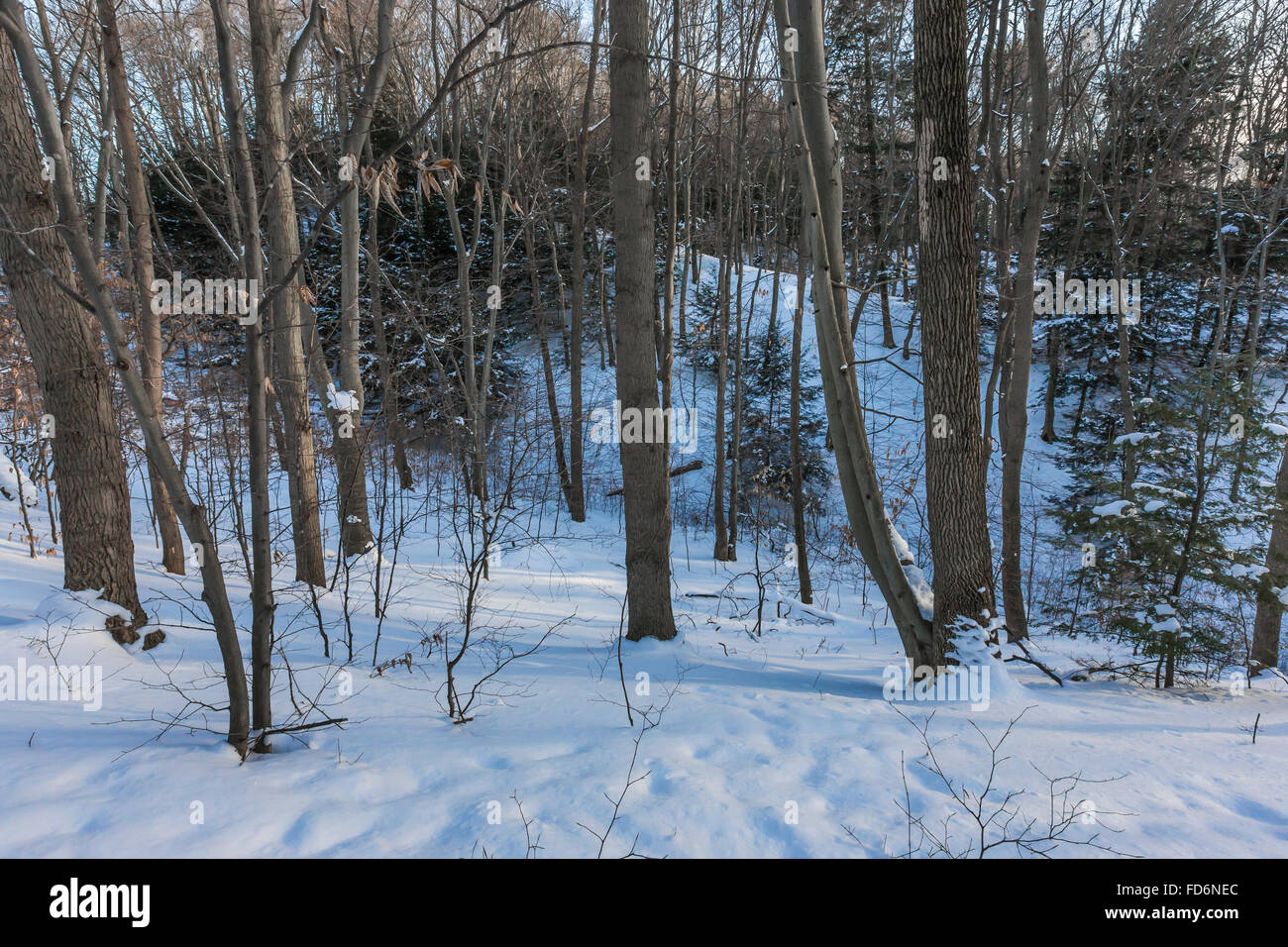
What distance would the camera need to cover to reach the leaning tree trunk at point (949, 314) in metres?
4.49

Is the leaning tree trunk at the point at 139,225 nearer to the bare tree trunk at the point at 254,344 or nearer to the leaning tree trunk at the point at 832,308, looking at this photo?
the bare tree trunk at the point at 254,344

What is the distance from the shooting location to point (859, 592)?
35.1ft

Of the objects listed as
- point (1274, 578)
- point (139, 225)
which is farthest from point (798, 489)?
point (139, 225)

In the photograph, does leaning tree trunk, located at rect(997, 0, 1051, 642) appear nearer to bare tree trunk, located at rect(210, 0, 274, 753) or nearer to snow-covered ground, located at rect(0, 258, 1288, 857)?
snow-covered ground, located at rect(0, 258, 1288, 857)

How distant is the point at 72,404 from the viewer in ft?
16.0

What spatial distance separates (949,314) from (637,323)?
7.86 feet

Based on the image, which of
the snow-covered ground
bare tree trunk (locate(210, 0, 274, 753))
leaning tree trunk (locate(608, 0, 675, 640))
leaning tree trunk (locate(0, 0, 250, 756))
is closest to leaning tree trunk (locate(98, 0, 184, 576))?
the snow-covered ground

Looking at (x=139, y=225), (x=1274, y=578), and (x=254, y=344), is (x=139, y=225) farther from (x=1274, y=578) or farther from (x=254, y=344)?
(x=1274, y=578)

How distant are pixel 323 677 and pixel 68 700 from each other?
4.21 ft

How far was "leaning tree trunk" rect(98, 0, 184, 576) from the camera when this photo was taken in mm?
6227

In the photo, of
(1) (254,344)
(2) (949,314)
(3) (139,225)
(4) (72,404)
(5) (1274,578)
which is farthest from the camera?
(3) (139,225)

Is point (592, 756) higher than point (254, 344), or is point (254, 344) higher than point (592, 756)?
point (254, 344)

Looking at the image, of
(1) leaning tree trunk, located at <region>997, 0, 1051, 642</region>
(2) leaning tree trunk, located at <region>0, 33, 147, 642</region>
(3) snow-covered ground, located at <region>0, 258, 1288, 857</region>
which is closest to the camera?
(3) snow-covered ground, located at <region>0, 258, 1288, 857</region>

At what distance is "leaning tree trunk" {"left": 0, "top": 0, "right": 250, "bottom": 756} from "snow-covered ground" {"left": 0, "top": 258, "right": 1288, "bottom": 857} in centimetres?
64
